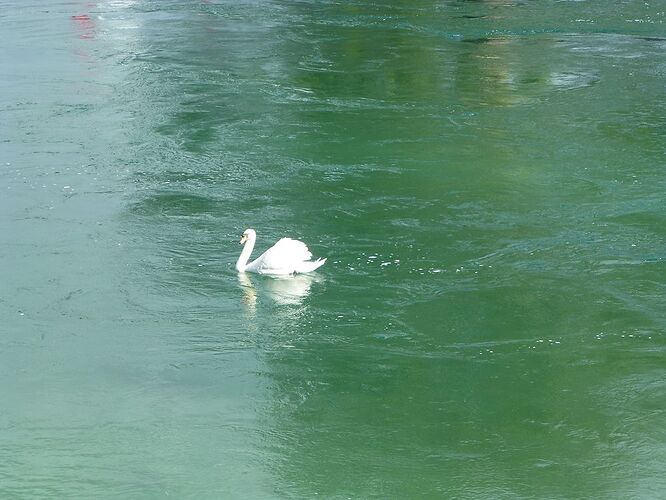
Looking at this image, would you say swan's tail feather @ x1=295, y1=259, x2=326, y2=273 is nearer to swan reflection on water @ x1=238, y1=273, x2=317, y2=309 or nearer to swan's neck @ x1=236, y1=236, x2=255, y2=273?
swan reflection on water @ x1=238, y1=273, x2=317, y2=309

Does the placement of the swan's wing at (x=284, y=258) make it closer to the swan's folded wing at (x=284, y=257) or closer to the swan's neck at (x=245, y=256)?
the swan's folded wing at (x=284, y=257)

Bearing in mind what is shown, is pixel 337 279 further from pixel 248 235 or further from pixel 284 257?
pixel 248 235

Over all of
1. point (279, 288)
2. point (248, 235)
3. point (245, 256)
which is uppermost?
point (248, 235)

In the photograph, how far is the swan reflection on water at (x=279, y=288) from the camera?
7.19 meters

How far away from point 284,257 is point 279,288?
0.19m

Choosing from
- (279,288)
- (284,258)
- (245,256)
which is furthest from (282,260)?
(245,256)

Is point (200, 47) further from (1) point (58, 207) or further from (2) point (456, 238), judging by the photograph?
(2) point (456, 238)

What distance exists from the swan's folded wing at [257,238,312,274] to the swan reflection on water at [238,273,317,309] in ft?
0.21

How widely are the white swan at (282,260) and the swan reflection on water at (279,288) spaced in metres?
0.05

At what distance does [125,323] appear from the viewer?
693 centimetres

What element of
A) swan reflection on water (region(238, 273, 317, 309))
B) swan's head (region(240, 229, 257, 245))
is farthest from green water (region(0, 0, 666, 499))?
swan's head (region(240, 229, 257, 245))

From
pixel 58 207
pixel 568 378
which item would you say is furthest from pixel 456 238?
pixel 58 207


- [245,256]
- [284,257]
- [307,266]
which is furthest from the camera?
[245,256]

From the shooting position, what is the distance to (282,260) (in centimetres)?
732
